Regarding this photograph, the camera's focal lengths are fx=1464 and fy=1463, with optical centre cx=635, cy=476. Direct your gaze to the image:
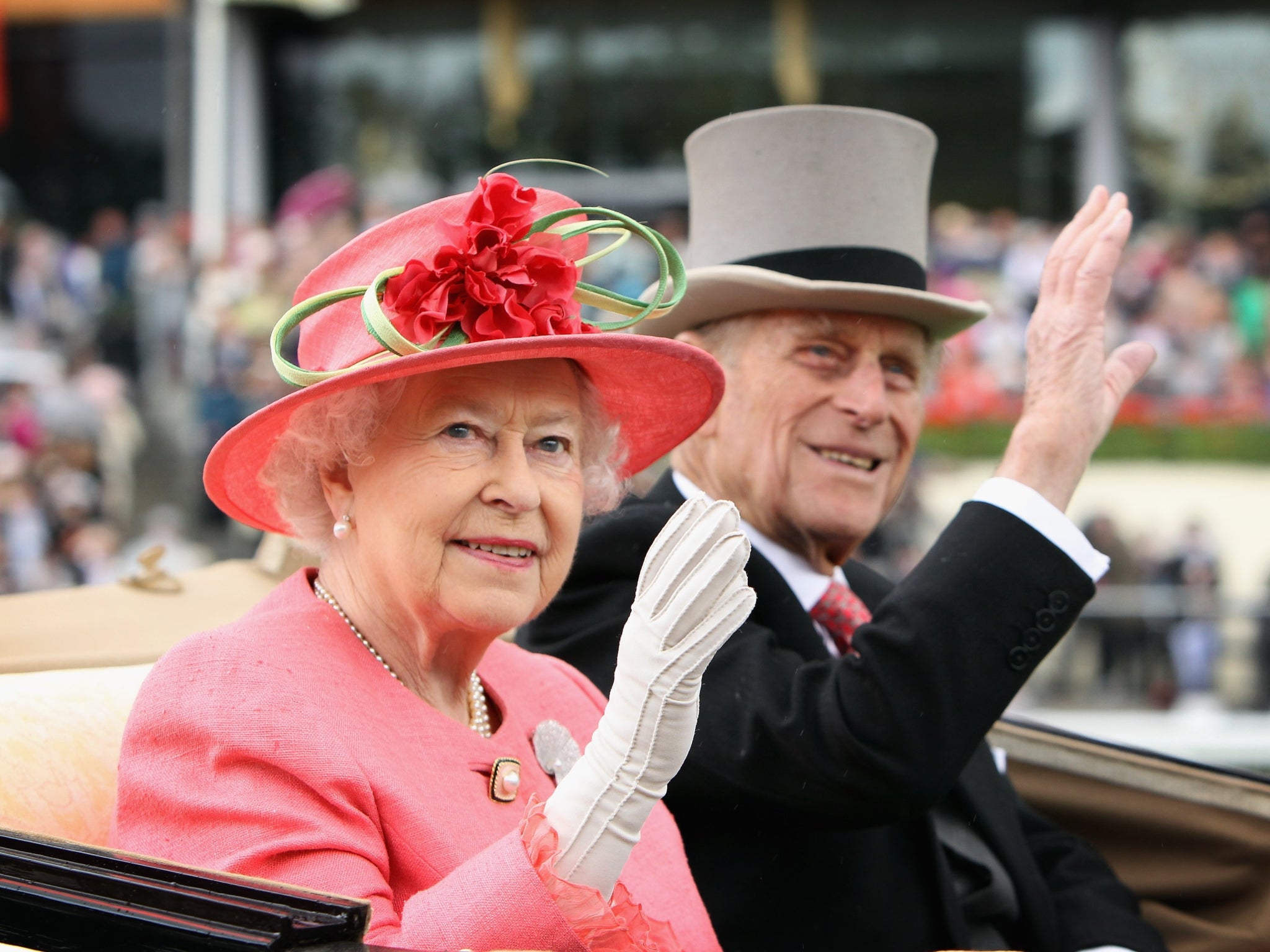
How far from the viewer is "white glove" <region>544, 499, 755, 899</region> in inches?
59.0

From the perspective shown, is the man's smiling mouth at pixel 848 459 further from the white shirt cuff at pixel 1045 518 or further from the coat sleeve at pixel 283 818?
the coat sleeve at pixel 283 818

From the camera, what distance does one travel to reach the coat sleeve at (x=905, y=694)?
206cm

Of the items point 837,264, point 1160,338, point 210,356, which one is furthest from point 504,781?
point 1160,338

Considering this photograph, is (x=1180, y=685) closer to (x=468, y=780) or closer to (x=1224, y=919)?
(x=1224, y=919)

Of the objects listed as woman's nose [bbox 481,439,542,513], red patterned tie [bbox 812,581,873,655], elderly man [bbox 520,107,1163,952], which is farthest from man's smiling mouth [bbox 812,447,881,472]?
woman's nose [bbox 481,439,542,513]

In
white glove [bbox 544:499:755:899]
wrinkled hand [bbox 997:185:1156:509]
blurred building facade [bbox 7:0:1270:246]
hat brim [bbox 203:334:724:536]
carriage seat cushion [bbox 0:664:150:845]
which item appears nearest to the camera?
white glove [bbox 544:499:755:899]

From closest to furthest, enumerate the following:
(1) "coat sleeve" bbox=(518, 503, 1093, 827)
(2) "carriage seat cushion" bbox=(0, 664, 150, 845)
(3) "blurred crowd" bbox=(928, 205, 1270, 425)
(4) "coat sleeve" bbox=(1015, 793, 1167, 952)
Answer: (2) "carriage seat cushion" bbox=(0, 664, 150, 845) → (1) "coat sleeve" bbox=(518, 503, 1093, 827) → (4) "coat sleeve" bbox=(1015, 793, 1167, 952) → (3) "blurred crowd" bbox=(928, 205, 1270, 425)

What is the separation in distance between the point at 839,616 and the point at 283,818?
1258mm

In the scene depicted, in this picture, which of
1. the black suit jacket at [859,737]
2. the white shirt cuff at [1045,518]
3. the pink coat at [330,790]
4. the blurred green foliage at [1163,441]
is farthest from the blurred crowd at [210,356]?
the pink coat at [330,790]

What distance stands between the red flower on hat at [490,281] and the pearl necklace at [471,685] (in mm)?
385

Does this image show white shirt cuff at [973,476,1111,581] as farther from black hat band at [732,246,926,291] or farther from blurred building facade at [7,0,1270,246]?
blurred building facade at [7,0,1270,246]

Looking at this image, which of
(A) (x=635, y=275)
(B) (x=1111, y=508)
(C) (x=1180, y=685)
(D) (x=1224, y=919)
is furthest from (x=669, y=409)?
(B) (x=1111, y=508)

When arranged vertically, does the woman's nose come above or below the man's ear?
above

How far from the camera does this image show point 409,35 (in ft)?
69.1
